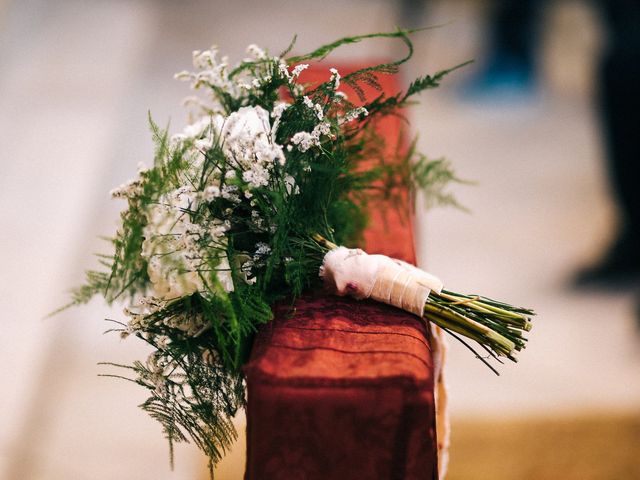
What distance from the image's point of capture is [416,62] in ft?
12.4

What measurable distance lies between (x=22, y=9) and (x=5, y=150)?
118 cm

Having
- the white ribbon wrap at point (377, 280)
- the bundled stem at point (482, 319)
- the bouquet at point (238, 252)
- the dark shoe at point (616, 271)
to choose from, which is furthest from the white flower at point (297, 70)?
the dark shoe at point (616, 271)

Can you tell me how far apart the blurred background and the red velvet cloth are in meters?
0.96

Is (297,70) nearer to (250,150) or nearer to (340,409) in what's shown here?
(250,150)

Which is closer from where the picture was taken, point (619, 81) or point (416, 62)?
point (619, 81)

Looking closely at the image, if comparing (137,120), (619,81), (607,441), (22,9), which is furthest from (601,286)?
(22,9)

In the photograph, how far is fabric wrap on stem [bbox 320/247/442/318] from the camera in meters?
1.13

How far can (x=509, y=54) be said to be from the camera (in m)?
3.74

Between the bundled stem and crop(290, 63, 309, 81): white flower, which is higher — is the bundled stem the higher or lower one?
the lower one

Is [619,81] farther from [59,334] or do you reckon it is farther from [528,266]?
[59,334]

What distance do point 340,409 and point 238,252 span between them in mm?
327

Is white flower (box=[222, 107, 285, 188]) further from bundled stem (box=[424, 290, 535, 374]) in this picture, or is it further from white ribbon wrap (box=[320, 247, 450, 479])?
bundled stem (box=[424, 290, 535, 374])

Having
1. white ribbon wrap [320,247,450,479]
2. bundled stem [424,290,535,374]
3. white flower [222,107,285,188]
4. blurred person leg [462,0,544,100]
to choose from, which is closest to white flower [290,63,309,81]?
white flower [222,107,285,188]

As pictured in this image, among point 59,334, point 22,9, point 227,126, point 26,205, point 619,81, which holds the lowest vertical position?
point 59,334
